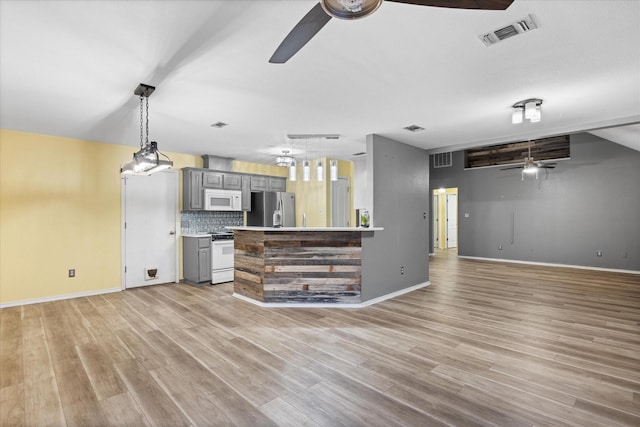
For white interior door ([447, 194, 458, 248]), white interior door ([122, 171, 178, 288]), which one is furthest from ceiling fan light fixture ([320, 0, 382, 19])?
white interior door ([447, 194, 458, 248])

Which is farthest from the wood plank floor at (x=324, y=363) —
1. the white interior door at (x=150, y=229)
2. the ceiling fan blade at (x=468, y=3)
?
the ceiling fan blade at (x=468, y=3)

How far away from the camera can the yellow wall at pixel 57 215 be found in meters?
4.62

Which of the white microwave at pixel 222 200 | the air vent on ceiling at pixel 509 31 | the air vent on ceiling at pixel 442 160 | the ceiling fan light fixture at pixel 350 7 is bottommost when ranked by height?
the white microwave at pixel 222 200

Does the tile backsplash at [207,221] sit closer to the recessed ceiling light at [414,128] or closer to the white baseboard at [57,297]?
the white baseboard at [57,297]

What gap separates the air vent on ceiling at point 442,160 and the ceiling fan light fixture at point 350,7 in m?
9.12

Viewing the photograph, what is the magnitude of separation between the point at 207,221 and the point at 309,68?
4831 mm

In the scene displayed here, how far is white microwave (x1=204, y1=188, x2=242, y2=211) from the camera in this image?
20.8 feet

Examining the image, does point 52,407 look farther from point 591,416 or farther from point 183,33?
point 591,416

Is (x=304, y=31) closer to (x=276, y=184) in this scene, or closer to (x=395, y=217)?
(x=395, y=217)

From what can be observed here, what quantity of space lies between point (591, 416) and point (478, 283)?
409 centimetres

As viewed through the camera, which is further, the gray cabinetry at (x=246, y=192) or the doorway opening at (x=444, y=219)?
the doorway opening at (x=444, y=219)

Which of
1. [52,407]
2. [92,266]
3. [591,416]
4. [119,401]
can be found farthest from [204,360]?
[92,266]

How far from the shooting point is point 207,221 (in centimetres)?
675

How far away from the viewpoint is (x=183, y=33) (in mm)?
2168
